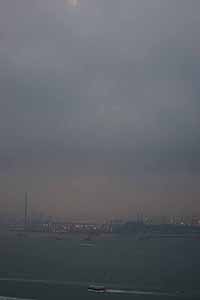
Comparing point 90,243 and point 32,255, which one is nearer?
point 32,255

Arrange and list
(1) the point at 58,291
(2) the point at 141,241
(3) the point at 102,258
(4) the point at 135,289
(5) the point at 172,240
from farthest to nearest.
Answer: (5) the point at 172,240
(2) the point at 141,241
(3) the point at 102,258
(4) the point at 135,289
(1) the point at 58,291

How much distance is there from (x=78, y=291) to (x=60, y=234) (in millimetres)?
21979

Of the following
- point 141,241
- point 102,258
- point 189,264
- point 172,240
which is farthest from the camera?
point 172,240

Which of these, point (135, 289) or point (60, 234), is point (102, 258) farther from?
point (135, 289)

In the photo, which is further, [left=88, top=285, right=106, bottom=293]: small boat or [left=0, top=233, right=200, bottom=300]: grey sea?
[left=88, top=285, right=106, bottom=293]: small boat

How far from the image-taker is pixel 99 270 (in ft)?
68.0

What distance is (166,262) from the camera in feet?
80.4

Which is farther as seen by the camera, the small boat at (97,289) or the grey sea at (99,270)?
the small boat at (97,289)

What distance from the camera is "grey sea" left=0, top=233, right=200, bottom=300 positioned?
13312 mm

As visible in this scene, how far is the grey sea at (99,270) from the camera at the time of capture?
13312 mm

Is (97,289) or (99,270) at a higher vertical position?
(97,289)

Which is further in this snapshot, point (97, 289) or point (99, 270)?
point (99, 270)

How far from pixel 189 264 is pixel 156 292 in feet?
36.0

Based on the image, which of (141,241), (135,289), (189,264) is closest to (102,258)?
Answer: (189,264)
